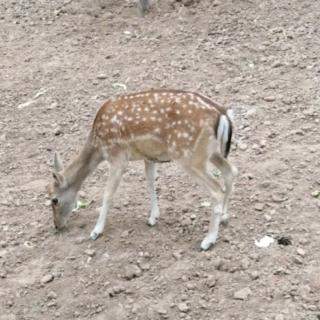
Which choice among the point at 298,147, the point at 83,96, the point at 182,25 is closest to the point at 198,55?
the point at 182,25

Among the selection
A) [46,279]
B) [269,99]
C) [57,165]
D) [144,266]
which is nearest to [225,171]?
[144,266]

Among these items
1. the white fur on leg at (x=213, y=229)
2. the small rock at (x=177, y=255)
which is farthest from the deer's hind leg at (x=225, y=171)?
the small rock at (x=177, y=255)

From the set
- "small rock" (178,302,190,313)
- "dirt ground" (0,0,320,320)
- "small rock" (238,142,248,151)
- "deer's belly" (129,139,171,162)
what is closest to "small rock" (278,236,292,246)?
"dirt ground" (0,0,320,320)

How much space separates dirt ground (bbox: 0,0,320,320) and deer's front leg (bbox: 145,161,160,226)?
12cm

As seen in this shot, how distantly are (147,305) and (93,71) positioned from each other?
163 inches

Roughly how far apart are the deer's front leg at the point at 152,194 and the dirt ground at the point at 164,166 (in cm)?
12

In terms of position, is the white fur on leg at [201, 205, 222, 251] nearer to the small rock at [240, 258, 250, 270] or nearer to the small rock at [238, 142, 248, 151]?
the small rock at [240, 258, 250, 270]

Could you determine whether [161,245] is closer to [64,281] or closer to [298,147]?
[64,281]

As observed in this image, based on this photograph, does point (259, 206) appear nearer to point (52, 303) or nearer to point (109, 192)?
point (109, 192)

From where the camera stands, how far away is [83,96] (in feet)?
28.5

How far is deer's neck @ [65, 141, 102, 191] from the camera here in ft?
21.3

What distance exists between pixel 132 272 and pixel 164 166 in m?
1.63

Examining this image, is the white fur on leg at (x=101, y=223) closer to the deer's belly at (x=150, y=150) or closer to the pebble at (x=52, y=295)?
the deer's belly at (x=150, y=150)

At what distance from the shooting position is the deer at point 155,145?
5.88 m
